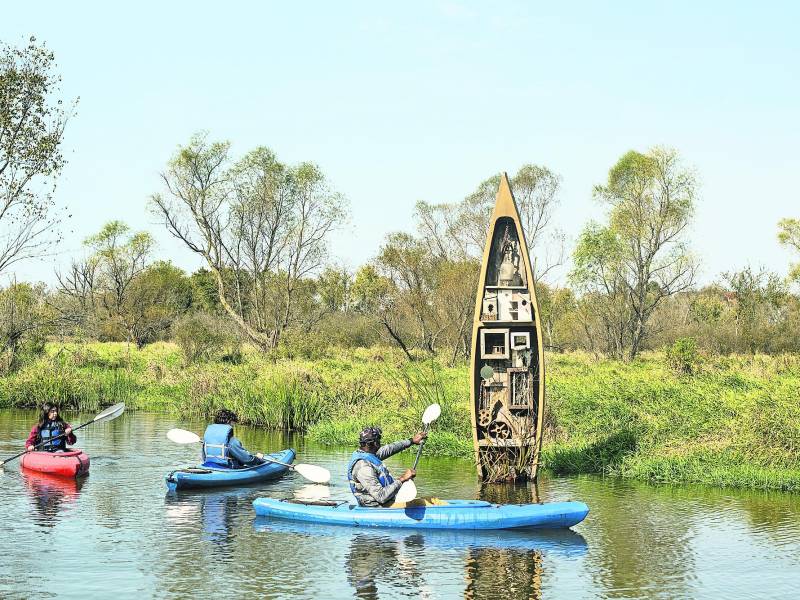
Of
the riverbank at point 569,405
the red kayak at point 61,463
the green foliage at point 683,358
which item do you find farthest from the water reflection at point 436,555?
the green foliage at point 683,358

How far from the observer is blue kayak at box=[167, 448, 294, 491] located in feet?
45.3

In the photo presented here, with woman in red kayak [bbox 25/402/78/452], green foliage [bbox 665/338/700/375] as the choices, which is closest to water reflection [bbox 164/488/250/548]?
woman in red kayak [bbox 25/402/78/452]

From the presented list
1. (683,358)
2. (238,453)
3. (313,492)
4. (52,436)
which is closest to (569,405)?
(313,492)

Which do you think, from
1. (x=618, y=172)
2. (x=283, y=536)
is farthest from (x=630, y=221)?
(x=283, y=536)

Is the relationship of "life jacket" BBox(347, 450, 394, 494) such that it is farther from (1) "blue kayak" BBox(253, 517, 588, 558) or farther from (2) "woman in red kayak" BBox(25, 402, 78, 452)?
(2) "woman in red kayak" BBox(25, 402, 78, 452)

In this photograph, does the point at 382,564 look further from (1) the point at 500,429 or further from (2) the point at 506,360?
(2) the point at 506,360

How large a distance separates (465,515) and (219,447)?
188 inches

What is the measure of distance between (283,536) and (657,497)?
18.2 feet

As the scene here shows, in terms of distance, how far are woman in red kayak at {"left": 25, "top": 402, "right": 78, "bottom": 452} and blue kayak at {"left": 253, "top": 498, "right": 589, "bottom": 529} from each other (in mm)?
6454

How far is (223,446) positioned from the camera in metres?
14.4

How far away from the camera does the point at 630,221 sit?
37250 millimetres

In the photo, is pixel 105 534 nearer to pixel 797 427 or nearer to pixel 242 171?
pixel 797 427

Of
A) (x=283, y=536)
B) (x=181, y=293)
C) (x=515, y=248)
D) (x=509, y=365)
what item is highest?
(x=181, y=293)

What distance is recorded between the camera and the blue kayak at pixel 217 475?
1380cm
